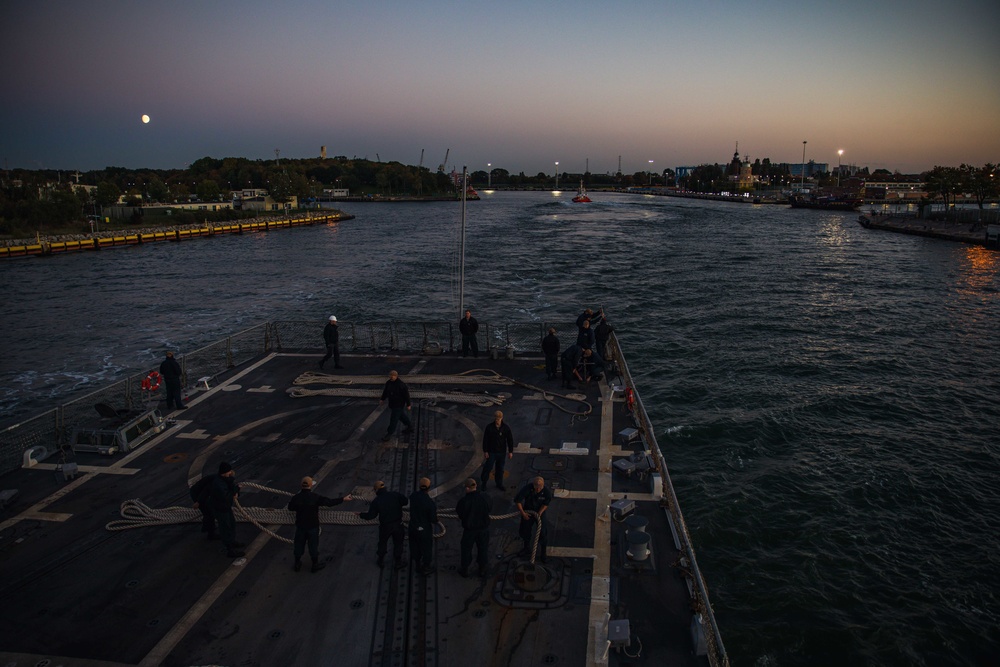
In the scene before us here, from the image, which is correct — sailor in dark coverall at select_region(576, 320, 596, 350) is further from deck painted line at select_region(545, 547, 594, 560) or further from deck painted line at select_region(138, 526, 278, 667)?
deck painted line at select_region(138, 526, 278, 667)

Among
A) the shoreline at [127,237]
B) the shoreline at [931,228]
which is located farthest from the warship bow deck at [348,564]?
the shoreline at [931,228]

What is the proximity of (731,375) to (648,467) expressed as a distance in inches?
783

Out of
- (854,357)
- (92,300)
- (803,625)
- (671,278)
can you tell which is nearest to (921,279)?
(671,278)

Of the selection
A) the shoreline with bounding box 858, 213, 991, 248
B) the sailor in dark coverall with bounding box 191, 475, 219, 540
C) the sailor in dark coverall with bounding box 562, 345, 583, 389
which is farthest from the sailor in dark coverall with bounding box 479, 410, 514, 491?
the shoreline with bounding box 858, 213, 991, 248

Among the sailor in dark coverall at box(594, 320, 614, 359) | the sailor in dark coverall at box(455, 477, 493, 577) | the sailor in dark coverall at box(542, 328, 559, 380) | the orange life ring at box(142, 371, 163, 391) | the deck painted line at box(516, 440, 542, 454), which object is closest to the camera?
the sailor in dark coverall at box(455, 477, 493, 577)

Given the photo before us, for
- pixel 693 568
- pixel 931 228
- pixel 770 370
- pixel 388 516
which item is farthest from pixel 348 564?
pixel 931 228

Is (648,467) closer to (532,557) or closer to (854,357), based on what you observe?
(532,557)

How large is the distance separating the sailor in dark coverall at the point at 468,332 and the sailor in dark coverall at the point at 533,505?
10.3m

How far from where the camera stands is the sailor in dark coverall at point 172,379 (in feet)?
52.5

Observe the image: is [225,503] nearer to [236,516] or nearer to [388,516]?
[236,516]

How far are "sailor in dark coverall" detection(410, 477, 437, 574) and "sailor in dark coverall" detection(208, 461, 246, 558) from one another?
3151 millimetres

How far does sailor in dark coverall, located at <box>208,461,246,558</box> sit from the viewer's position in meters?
9.99

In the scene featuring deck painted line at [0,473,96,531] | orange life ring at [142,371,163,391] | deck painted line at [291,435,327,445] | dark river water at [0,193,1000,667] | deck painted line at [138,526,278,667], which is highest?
orange life ring at [142,371,163,391]

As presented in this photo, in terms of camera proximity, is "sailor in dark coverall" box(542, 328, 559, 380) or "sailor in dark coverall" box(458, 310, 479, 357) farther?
"sailor in dark coverall" box(458, 310, 479, 357)
